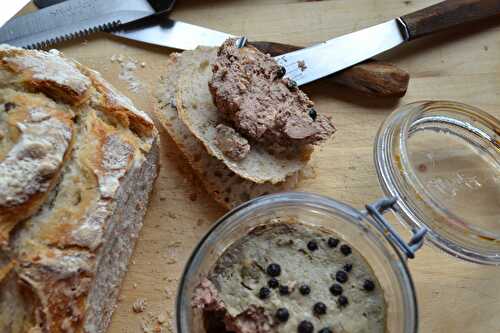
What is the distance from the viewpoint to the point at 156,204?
3.04 m

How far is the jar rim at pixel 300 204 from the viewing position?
2.33 meters

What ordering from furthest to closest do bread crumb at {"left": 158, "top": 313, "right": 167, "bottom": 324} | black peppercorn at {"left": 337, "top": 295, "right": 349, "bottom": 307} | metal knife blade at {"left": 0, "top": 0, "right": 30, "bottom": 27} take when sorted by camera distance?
metal knife blade at {"left": 0, "top": 0, "right": 30, "bottom": 27} < bread crumb at {"left": 158, "top": 313, "right": 167, "bottom": 324} < black peppercorn at {"left": 337, "top": 295, "right": 349, "bottom": 307}

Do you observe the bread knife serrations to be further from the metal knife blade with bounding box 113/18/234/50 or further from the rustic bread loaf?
the rustic bread loaf

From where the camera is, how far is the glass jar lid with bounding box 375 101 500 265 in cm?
279

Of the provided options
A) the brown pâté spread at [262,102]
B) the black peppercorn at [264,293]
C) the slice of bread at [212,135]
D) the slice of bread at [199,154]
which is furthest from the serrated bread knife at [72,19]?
the black peppercorn at [264,293]

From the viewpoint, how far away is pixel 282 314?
2309 millimetres

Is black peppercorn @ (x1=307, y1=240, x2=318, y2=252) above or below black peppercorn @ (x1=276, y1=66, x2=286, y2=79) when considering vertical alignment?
below

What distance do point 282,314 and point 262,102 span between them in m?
1.10

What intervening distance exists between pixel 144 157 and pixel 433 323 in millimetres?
1667

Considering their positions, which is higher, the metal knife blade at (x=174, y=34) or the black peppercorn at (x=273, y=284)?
the metal knife blade at (x=174, y=34)

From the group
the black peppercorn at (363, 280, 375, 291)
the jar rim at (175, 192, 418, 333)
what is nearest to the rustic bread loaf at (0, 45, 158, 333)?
the jar rim at (175, 192, 418, 333)

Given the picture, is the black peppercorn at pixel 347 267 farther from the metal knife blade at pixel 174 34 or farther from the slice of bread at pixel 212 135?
the metal knife blade at pixel 174 34

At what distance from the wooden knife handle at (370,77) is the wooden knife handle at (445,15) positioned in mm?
271

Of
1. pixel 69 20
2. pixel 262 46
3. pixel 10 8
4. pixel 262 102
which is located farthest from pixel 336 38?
pixel 10 8
